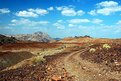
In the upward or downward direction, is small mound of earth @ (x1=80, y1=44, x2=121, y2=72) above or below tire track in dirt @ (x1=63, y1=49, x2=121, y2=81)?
above

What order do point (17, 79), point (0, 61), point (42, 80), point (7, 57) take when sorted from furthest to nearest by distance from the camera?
point (7, 57) → point (0, 61) → point (17, 79) → point (42, 80)

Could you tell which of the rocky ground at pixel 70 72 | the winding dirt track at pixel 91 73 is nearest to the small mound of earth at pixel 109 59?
the rocky ground at pixel 70 72

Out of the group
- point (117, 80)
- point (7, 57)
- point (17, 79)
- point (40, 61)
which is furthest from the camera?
point (7, 57)

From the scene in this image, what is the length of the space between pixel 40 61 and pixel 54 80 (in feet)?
52.1

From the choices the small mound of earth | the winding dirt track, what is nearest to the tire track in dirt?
the winding dirt track

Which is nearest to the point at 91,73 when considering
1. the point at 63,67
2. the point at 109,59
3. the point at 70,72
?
the point at 70,72

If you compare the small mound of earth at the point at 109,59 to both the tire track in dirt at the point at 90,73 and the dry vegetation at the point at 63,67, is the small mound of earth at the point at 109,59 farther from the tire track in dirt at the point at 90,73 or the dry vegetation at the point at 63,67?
the tire track in dirt at the point at 90,73

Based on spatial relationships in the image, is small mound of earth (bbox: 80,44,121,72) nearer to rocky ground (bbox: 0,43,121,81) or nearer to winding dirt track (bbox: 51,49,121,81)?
rocky ground (bbox: 0,43,121,81)

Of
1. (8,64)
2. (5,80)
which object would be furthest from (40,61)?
(5,80)

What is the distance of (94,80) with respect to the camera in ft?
56.0

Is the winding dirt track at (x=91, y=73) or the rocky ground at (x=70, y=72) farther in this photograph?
the rocky ground at (x=70, y=72)

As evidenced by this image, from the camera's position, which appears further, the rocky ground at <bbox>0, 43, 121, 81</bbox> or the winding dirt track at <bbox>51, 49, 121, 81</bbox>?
the rocky ground at <bbox>0, 43, 121, 81</bbox>

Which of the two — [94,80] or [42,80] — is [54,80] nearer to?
[42,80]

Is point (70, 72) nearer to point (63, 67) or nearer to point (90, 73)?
point (90, 73)
